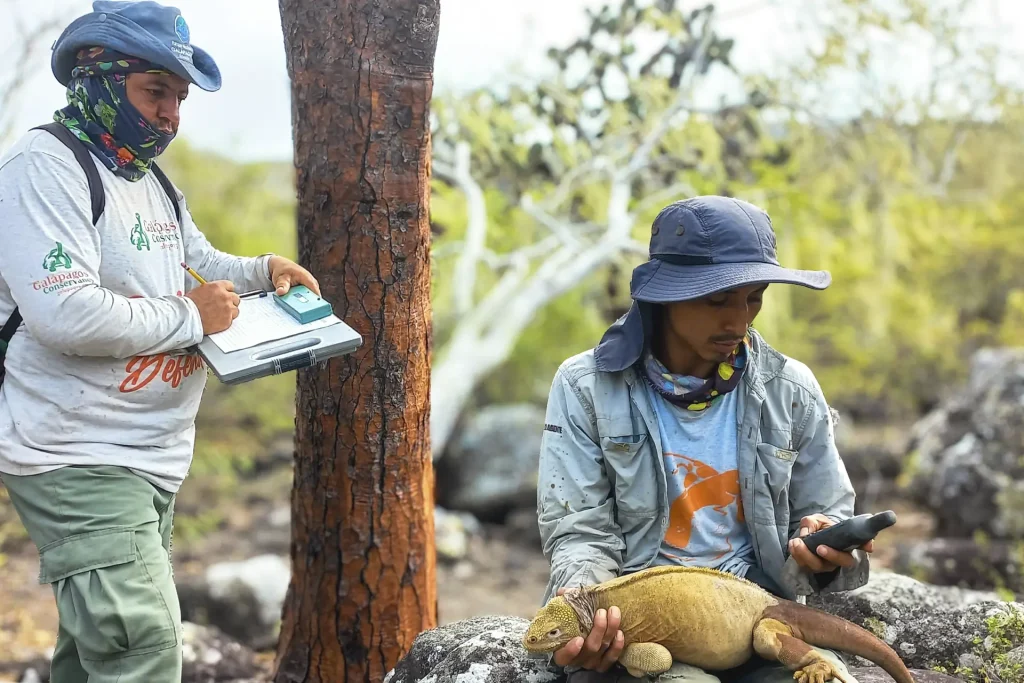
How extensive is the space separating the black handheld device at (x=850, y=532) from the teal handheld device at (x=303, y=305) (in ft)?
5.12

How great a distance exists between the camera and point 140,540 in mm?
2459

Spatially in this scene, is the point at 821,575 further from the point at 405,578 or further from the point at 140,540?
the point at 140,540

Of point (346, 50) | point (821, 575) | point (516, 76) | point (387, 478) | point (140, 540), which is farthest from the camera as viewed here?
point (516, 76)

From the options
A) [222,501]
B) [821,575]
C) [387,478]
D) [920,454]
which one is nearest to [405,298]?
[387,478]

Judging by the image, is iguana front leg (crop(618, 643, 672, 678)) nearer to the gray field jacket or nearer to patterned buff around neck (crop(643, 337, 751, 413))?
the gray field jacket

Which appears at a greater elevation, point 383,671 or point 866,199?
point 866,199

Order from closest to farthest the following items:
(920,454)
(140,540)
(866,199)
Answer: (140,540)
(920,454)
(866,199)

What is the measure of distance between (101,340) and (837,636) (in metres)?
2.12

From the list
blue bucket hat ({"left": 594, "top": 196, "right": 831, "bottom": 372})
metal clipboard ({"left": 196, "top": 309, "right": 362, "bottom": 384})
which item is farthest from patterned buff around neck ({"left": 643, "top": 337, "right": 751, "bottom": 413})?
metal clipboard ({"left": 196, "top": 309, "right": 362, "bottom": 384})

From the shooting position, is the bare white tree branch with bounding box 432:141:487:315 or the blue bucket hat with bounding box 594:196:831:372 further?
the bare white tree branch with bounding box 432:141:487:315

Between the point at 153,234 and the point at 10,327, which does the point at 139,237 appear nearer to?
the point at 153,234

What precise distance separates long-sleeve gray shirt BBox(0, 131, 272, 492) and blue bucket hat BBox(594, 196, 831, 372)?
1303mm

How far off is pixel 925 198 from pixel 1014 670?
834 centimetres

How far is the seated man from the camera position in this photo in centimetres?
264
